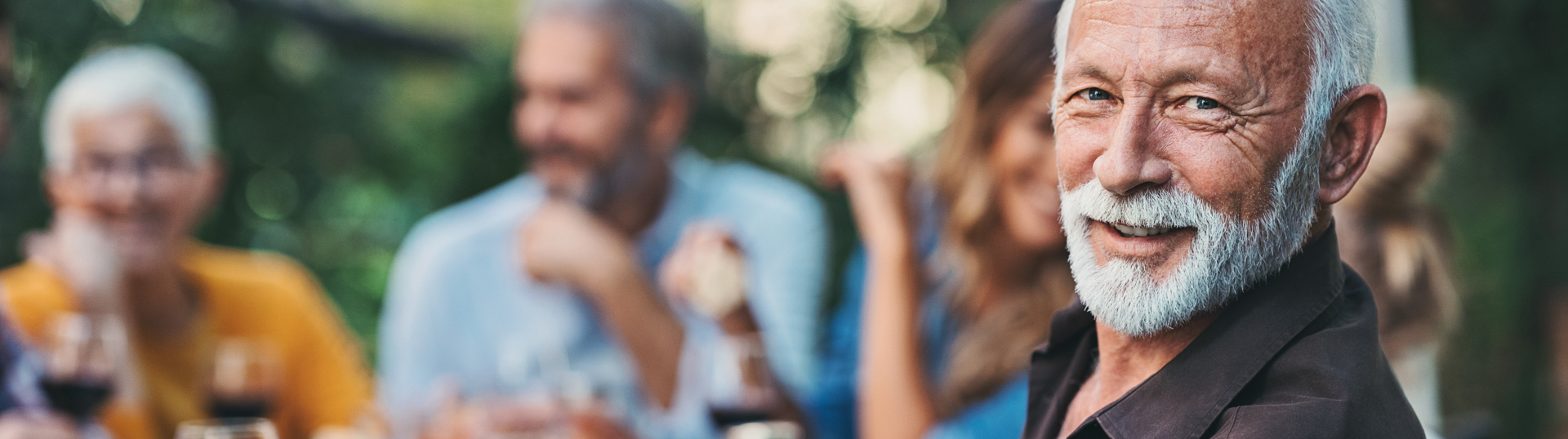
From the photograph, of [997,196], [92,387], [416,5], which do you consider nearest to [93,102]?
[92,387]

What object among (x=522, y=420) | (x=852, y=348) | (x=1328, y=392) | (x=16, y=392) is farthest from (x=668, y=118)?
(x=1328, y=392)

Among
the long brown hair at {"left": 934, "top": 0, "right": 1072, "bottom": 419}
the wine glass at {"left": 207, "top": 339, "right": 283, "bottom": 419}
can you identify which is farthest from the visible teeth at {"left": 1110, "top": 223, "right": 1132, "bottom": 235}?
the wine glass at {"left": 207, "top": 339, "right": 283, "bottom": 419}

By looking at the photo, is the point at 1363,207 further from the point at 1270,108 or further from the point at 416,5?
the point at 416,5

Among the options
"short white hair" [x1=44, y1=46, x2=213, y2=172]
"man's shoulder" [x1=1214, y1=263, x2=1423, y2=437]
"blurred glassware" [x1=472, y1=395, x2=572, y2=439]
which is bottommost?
"man's shoulder" [x1=1214, y1=263, x2=1423, y2=437]

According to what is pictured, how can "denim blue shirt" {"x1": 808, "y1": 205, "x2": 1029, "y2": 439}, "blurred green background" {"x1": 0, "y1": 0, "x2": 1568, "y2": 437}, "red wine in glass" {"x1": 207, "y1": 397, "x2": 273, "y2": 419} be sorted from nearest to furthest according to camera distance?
"red wine in glass" {"x1": 207, "y1": 397, "x2": 273, "y2": 419}, "denim blue shirt" {"x1": 808, "y1": 205, "x2": 1029, "y2": 439}, "blurred green background" {"x1": 0, "y1": 0, "x2": 1568, "y2": 437}

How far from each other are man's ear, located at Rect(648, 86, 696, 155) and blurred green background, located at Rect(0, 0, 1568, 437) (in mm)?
2260

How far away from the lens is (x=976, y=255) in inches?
121

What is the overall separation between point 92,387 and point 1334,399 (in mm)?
2847

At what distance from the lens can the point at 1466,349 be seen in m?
5.75

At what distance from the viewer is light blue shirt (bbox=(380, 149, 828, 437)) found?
12.1 ft

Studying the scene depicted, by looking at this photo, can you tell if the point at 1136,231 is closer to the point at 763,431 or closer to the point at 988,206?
the point at 763,431

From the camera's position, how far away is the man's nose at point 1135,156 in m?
0.97

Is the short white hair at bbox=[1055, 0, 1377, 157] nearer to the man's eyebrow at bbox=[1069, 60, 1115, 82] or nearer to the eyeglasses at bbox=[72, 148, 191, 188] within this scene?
the man's eyebrow at bbox=[1069, 60, 1115, 82]

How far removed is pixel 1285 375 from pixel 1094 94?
30 centimetres
